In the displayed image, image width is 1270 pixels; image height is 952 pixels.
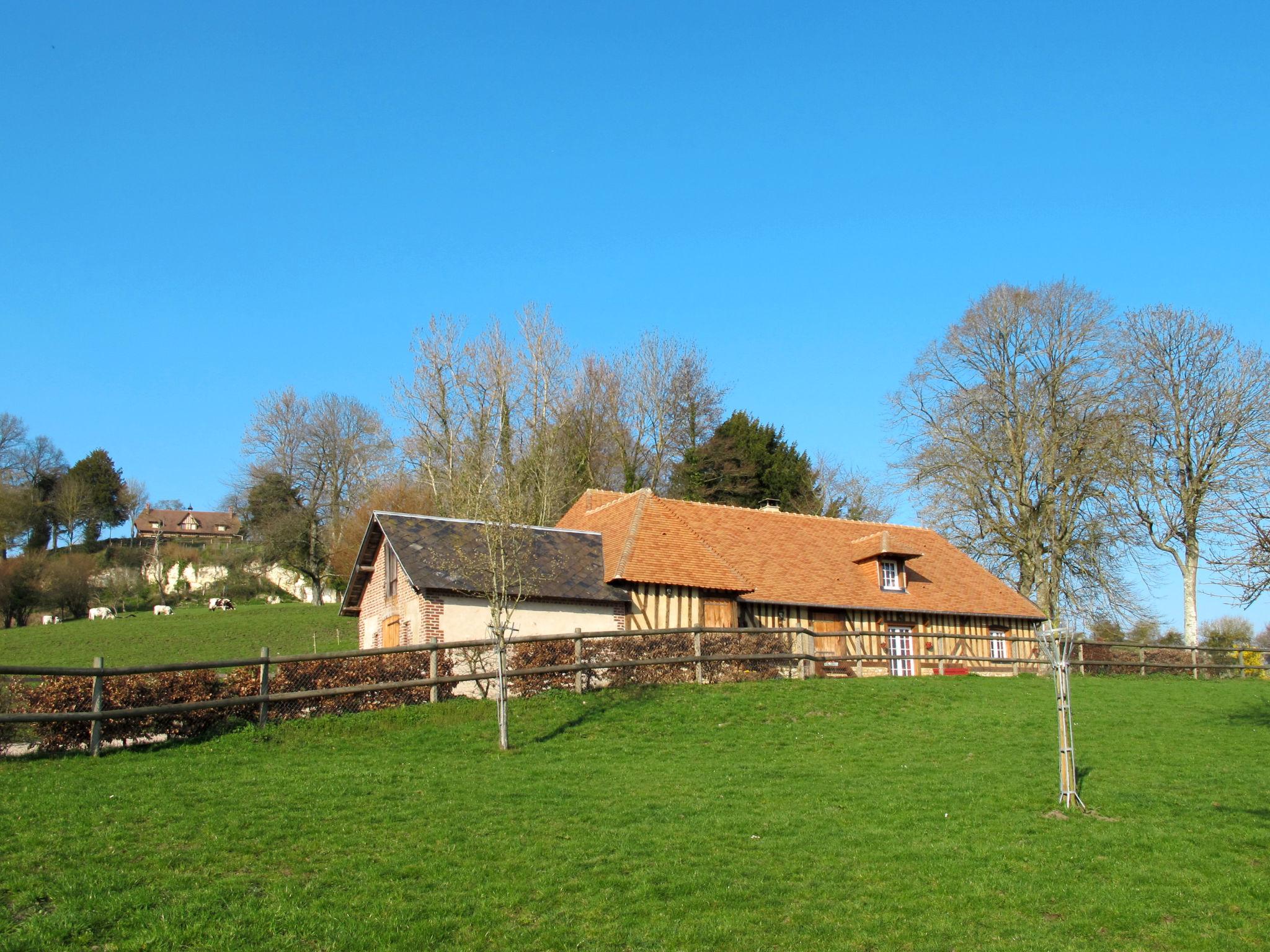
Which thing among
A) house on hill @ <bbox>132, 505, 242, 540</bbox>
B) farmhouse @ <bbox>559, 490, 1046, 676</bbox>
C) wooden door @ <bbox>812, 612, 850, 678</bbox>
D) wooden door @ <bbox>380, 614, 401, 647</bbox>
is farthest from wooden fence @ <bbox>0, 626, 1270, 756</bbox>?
house on hill @ <bbox>132, 505, 242, 540</bbox>

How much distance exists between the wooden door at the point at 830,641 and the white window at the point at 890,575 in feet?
8.71

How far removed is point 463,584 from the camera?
19.4 m

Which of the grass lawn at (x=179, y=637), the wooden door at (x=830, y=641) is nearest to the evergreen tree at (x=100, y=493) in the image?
the grass lawn at (x=179, y=637)

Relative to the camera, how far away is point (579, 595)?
20.6m

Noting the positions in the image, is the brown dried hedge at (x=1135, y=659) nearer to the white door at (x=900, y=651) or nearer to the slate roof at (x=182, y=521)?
the white door at (x=900, y=651)

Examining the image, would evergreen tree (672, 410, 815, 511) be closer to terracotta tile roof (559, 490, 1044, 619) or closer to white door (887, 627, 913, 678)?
terracotta tile roof (559, 490, 1044, 619)

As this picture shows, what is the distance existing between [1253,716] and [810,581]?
1022 cm

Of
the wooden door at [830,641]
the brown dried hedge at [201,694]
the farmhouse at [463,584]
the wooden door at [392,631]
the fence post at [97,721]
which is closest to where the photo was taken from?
the fence post at [97,721]

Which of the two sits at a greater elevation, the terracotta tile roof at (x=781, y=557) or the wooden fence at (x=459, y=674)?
the terracotta tile roof at (x=781, y=557)

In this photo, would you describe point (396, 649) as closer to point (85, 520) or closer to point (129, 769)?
point (129, 769)

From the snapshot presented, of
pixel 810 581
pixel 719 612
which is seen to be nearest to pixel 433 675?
pixel 719 612

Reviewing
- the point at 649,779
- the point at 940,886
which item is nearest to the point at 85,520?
the point at 649,779

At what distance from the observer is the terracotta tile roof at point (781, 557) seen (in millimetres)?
22406

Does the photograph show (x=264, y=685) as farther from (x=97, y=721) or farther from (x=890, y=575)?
(x=890, y=575)
